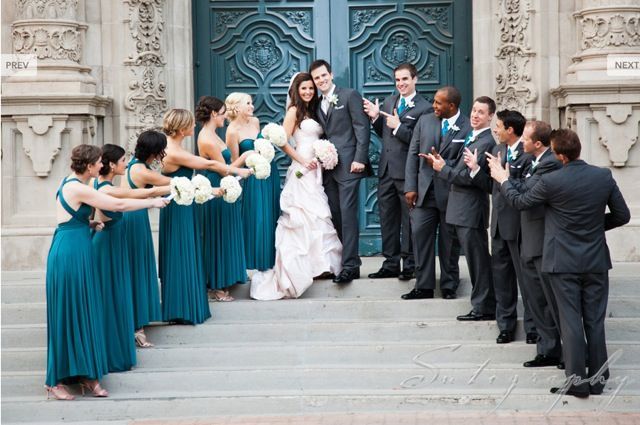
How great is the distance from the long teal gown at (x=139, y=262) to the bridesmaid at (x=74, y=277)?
849mm

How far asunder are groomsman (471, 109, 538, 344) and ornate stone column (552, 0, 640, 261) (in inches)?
111

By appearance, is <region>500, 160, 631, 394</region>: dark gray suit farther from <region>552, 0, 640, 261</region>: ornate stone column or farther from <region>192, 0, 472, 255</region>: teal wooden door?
<region>192, 0, 472, 255</region>: teal wooden door

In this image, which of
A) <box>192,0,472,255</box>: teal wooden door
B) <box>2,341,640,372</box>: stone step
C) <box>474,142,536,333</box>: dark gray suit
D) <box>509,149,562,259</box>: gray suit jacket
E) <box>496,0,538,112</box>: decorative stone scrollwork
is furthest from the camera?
<box>192,0,472,255</box>: teal wooden door

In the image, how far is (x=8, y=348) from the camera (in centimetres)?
1138

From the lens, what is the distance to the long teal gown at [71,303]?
10.2 m

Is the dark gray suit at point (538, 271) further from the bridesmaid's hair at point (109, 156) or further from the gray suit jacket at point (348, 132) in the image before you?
the bridesmaid's hair at point (109, 156)

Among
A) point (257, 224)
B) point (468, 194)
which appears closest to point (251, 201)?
point (257, 224)

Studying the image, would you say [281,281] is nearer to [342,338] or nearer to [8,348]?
[342,338]

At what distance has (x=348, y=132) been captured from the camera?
12.6 m

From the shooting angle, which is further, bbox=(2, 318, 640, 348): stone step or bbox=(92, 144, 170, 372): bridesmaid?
bbox=(2, 318, 640, 348): stone step

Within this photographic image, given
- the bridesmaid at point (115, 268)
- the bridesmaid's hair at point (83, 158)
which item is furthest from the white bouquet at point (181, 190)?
the bridesmaid's hair at point (83, 158)

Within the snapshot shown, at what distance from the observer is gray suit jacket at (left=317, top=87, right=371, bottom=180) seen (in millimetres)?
12531

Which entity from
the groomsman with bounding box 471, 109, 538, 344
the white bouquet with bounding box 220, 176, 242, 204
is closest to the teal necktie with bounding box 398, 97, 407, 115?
the groomsman with bounding box 471, 109, 538, 344

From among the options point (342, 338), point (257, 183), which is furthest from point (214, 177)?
point (342, 338)
